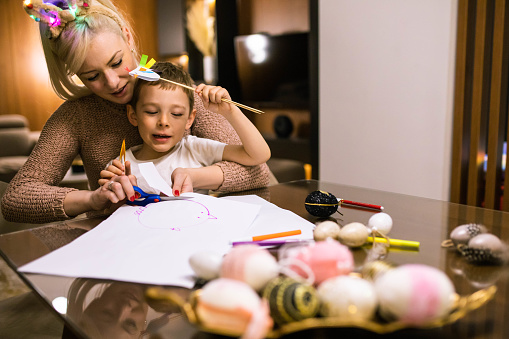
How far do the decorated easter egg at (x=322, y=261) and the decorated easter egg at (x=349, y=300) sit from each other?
4cm

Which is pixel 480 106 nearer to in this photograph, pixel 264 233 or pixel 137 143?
pixel 137 143

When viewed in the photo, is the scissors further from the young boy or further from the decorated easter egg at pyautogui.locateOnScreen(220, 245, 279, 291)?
the decorated easter egg at pyautogui.locateOnScreen(220, 245, 279, 291)

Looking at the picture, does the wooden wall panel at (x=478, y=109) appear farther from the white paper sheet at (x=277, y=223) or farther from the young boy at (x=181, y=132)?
the white paper sheet at (x=277, y=223)

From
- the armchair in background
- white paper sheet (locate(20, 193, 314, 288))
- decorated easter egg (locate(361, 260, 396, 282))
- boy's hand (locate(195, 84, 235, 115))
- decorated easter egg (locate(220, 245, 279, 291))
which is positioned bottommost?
the armchair in background

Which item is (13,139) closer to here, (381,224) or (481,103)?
(481,103)

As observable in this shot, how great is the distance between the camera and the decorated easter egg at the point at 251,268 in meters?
0.48

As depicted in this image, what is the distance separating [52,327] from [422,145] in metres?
1.89

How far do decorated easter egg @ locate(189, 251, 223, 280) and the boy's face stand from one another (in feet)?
2.28

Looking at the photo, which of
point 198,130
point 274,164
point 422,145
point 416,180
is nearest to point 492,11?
point 422,145

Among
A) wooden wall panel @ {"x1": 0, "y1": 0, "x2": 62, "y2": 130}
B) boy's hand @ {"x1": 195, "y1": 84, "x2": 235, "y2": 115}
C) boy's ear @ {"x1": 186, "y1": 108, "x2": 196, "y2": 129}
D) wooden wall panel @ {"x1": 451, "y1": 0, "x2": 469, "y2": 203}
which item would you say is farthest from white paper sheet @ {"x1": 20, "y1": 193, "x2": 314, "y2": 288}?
wooden wall panel @ {"x1": 0, "y1": 0, "x2": 62, "y2": 130}

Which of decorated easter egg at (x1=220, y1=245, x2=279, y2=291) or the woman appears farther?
the woman

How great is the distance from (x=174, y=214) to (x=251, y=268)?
1.23 ft

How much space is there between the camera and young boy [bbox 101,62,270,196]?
1.16 metres

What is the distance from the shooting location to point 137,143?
4.55 ft
